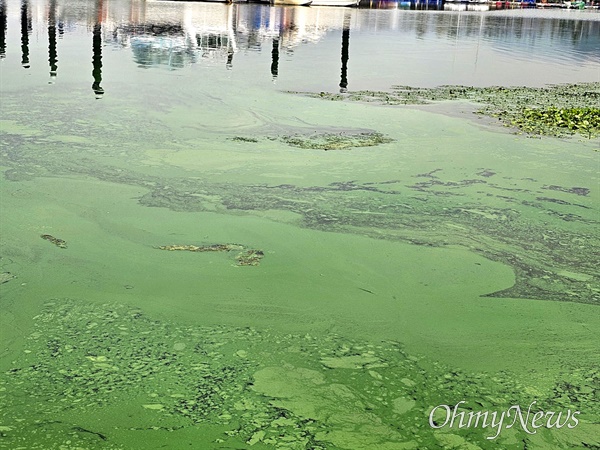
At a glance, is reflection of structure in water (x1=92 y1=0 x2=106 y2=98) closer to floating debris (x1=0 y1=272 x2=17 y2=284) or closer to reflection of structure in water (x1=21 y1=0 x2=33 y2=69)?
reflection of structure in water (x1=21 y1=0 x2=33 y2=69)

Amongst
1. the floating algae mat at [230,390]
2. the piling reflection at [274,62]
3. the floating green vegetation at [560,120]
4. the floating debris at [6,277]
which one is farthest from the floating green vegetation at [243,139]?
the piling reflection at [274,62]

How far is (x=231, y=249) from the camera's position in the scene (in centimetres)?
372

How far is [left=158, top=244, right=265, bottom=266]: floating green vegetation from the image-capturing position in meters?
3.61

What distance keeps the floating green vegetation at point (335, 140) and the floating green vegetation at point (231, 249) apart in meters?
2.15

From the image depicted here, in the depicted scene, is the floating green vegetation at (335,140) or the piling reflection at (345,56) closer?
the floating green vegetation at (335,140)

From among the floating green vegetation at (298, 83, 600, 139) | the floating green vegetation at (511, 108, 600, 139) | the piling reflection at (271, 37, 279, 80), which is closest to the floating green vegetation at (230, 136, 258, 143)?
the floating green vegetation at (298, 83, 600, 139)

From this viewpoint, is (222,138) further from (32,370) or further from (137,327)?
(32,370)

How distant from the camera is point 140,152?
5.40 meters

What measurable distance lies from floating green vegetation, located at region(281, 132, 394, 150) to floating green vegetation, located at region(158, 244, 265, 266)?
2.15 meters

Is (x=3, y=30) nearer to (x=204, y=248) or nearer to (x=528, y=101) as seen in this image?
(x=528, y=101)

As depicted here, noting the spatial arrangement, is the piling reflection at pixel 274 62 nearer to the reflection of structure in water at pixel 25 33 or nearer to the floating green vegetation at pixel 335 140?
the reflection of structure in water at pixel 25 33

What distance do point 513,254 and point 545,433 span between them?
1.62 metres

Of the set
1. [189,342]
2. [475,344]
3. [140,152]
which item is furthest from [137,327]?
[140,152]

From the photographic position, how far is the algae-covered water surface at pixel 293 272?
238 centimetres
